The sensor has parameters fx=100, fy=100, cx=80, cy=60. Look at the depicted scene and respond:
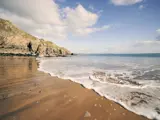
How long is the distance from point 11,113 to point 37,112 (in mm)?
872

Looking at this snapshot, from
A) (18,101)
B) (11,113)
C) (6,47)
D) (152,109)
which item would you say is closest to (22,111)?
(11,113)

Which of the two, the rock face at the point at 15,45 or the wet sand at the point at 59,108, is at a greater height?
the rock face at the point at 15,45

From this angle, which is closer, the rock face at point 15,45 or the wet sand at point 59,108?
the wet sand at point 59,108

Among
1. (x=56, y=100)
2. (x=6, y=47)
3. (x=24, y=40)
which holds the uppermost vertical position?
(x=24, y=40)

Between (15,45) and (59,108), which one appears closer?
(59,108)

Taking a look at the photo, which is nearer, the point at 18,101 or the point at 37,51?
the point at 18,101

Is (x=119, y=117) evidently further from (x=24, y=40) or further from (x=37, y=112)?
(x=24, y=40)

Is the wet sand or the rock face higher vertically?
the rock face

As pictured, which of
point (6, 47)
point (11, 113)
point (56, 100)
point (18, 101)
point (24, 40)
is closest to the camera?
point (11, 113)

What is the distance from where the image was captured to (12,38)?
63.2 meters

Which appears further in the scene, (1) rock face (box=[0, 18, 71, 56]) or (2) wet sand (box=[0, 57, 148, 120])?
(1) rock face (box=[0, 18, 71, 56])

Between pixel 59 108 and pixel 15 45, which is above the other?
pixel 15 45

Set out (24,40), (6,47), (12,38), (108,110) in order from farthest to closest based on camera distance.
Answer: (24,40) → (12,38) → (6,47) → (108,110)

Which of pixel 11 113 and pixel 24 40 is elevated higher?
pixel 24 40
